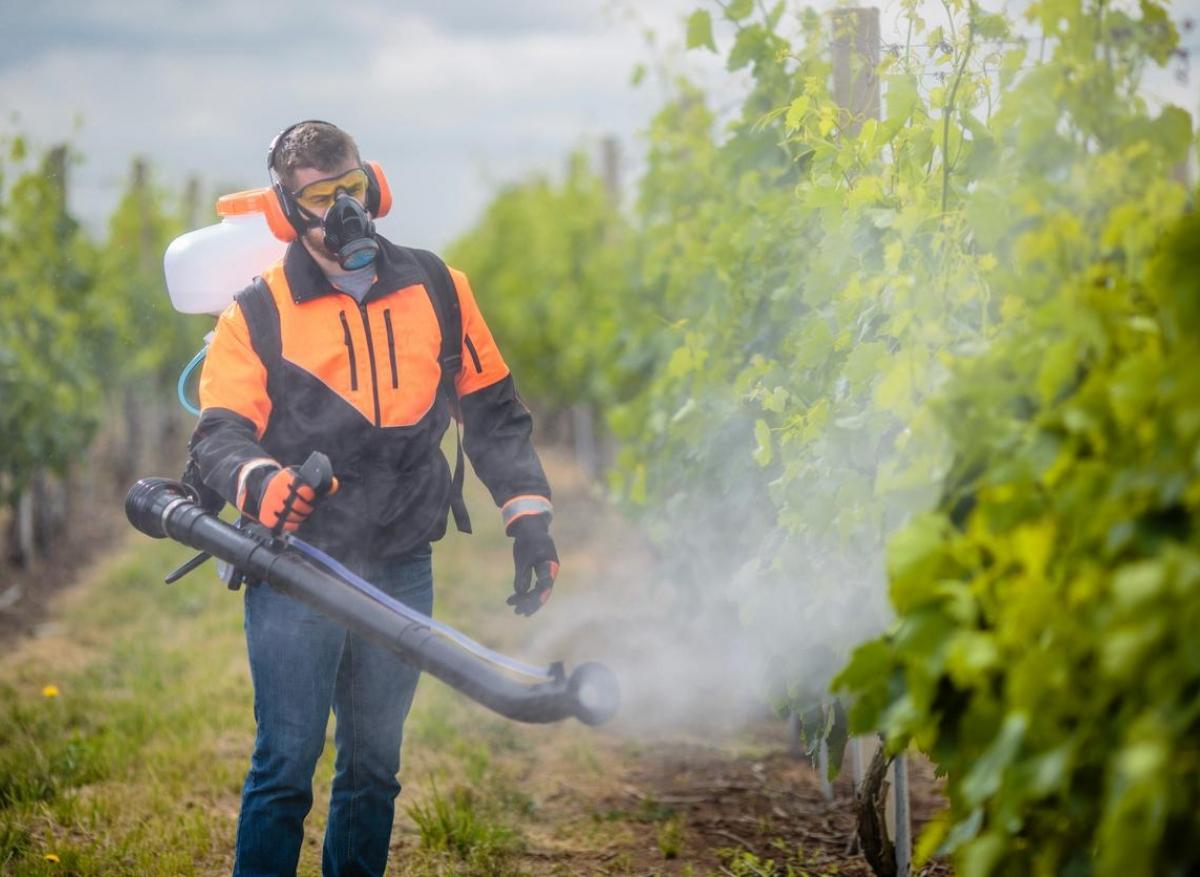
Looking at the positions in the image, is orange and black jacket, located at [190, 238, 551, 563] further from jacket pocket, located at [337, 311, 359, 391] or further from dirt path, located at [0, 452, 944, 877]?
dirt path, located at [0, 452, 944, 877]

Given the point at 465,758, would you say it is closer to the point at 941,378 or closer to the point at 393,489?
the point at 393,489

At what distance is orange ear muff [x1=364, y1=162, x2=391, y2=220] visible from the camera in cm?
305

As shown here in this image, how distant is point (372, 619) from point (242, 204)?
1203 millimetres

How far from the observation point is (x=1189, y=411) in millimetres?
1406

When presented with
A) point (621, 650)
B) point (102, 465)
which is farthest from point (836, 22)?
point (102, 465)

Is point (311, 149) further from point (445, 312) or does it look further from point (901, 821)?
point (901, 821)

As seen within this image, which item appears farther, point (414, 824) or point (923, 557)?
point (414, 824)

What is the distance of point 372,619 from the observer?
2566 millimetres

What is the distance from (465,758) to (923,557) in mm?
3281

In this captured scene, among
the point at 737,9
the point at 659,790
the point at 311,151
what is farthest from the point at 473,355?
the point at 659,790

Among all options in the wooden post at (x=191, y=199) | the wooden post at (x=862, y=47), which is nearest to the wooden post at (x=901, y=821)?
the wooden post at (x=862, y=47)

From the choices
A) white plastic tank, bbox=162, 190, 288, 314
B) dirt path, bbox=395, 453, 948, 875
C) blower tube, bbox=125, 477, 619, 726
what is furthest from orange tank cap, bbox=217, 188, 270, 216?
dirt path, bbox=395, 453, 948, 875

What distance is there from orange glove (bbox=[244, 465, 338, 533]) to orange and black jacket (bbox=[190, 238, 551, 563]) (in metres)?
0.11

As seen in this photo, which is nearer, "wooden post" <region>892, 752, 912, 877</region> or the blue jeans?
the blue jeans
